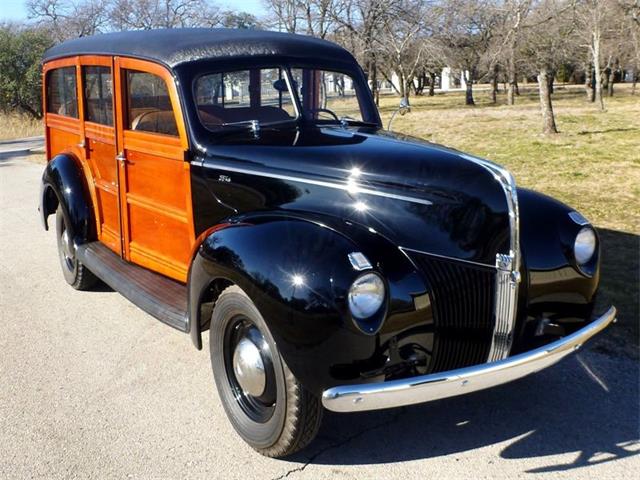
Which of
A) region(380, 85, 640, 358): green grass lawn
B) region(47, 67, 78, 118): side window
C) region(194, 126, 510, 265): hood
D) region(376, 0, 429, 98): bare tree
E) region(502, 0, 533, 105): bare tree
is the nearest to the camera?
region(194, 126, 510, 265): hood

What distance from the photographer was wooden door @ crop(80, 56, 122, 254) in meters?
4.46

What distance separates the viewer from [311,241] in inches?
108

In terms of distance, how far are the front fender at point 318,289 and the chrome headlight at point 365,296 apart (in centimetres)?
3

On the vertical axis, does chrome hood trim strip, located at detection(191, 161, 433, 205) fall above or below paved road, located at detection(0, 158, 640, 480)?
above

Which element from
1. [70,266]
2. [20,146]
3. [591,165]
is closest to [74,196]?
[70,266]

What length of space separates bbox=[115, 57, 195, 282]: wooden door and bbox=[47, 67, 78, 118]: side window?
101cm

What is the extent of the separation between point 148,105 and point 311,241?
1860 mm

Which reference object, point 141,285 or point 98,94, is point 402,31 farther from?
point 141,285

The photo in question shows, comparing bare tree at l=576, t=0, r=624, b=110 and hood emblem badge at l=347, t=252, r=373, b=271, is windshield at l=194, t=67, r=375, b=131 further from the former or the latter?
bare tree at l=576, t=0, r=624, b=110

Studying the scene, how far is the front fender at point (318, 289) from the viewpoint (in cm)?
255

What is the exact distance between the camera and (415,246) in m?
Answer: 2.84

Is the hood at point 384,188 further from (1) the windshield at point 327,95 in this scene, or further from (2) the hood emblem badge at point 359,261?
(1) the windshield at point 327,95

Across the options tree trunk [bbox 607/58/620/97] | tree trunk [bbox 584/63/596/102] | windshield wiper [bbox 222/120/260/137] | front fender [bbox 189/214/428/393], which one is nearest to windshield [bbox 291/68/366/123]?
windshield wiper [bbox 222/120/260/137]

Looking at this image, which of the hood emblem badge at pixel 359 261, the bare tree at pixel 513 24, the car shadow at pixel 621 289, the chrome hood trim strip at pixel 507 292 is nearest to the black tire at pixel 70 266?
the hood emblem badge at pixel 359 261
